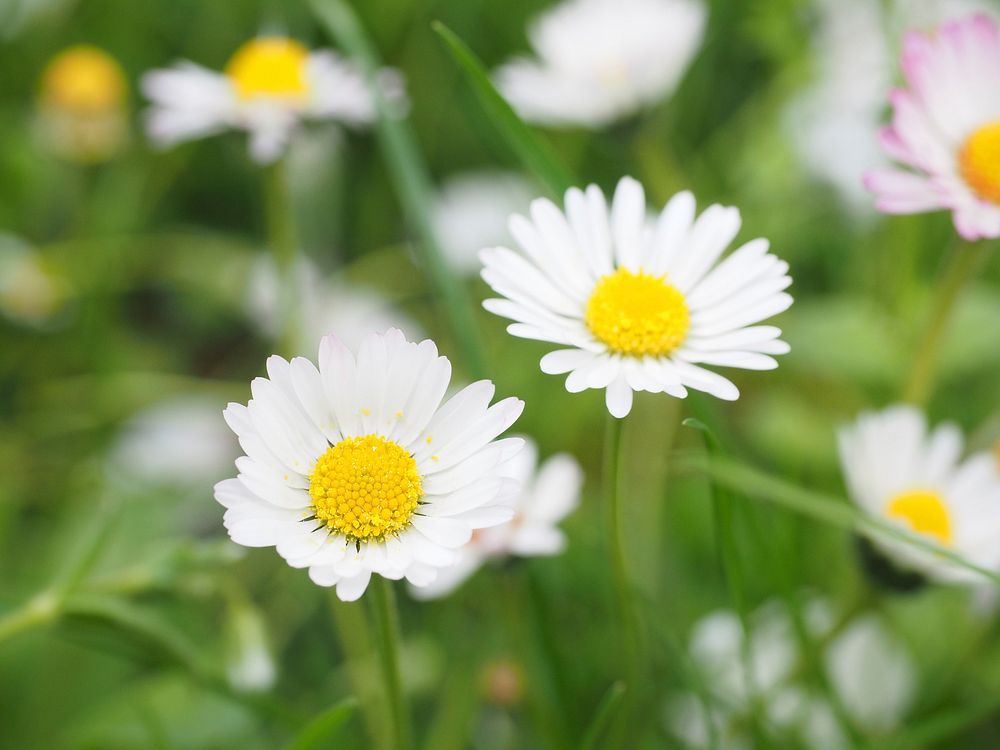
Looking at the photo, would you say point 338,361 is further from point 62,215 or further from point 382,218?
point 62,215

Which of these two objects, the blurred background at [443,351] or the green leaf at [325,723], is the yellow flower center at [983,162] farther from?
the green leaf at [325,723]

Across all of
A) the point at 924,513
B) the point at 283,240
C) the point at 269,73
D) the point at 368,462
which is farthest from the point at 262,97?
the point at 924,513

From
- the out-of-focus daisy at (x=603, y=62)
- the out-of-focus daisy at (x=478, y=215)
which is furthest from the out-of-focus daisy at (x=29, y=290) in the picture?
Answer: the out-of-focus daisy at (x=603, y=62)

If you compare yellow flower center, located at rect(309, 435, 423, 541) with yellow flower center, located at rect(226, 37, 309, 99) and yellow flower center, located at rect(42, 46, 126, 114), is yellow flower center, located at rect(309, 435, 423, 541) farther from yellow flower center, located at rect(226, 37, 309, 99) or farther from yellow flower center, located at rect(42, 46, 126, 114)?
yellow flower center, located at rect(42, 46, 126, 114)

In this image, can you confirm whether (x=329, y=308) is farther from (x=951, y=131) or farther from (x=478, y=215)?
(x=951, y=131)

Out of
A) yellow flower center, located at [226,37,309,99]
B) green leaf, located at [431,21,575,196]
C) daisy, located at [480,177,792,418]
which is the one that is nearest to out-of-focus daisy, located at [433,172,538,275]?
yellow flower center, located at [226,37,309,99]
